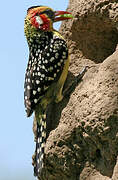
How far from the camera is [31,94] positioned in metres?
4.50

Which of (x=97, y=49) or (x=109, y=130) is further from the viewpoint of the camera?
(x=97, y=49)

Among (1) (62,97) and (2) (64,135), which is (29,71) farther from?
(2) (64,135)

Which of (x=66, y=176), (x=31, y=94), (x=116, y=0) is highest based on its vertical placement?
(x=116, y=0)

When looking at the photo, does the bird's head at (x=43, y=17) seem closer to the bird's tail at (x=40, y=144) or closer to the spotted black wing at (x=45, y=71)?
the spotted black wing at (x=45, y=71)

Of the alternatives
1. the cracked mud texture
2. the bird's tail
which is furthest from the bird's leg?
the bird's tail

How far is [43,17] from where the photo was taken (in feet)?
15.6

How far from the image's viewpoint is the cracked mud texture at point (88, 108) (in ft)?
12.9

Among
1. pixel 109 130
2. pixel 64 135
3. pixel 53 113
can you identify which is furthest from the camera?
pixel 53 113

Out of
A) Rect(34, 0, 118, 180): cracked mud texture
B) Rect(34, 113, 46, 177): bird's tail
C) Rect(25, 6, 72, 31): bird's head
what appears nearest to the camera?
Rect(34, 0, 118, 180): cracked mud texture

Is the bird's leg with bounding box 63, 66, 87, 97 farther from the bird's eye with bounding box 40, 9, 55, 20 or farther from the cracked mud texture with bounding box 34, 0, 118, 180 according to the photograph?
the bird's eye with bounding box 40, 9, 55, 20

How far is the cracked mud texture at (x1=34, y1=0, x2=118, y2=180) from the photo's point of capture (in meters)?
3.93

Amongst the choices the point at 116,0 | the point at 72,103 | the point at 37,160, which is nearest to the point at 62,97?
the point at 72,103

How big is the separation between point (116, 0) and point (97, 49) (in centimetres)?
59

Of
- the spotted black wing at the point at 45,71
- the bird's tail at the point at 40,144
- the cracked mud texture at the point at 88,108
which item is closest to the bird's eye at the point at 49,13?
the cracked mud texture at the point at 88,108
